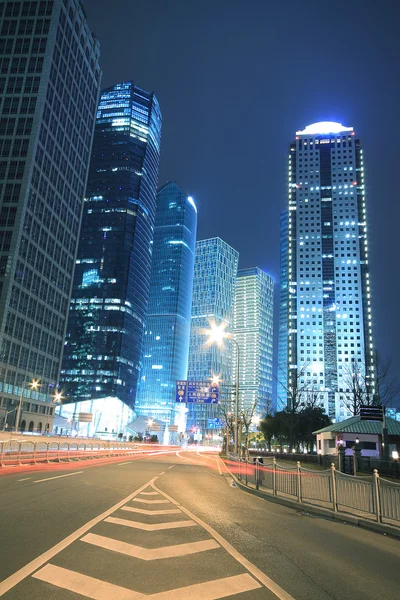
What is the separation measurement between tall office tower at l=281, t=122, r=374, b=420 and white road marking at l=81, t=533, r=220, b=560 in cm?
16183

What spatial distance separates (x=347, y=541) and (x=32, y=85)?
125 meters

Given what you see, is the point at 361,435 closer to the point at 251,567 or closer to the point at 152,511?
the point at 152,511

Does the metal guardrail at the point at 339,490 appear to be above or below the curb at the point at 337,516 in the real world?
above

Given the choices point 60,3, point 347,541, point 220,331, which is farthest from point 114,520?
point 60,3

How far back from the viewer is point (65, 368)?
187625 millimetres

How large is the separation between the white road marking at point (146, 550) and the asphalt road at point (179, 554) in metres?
0.02

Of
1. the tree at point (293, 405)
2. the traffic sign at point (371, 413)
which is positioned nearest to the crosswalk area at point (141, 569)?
the traffic sign at point (371, 413)

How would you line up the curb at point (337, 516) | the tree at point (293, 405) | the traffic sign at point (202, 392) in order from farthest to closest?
1. the tree at point (293, 405)
2. the traffic sign at point (202, 392)
3. the curb at point (337, 516)

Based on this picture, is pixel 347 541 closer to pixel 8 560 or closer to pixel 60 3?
pixel 8 560

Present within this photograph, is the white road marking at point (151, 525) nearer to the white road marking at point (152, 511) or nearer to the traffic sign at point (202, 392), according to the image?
the white road marking at point (152, 511)

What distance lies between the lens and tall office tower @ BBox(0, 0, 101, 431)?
101 m

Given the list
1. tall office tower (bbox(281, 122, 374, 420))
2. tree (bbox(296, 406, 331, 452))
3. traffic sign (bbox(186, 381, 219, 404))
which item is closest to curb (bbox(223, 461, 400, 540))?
traffic sign (bbox(186, 381, 219, 404))

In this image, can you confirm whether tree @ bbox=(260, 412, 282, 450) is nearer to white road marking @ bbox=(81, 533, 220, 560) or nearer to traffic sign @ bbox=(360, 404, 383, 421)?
traffic sign @ bbox=(360, 404, 383, 421)

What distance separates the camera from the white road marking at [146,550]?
7.22 meters
